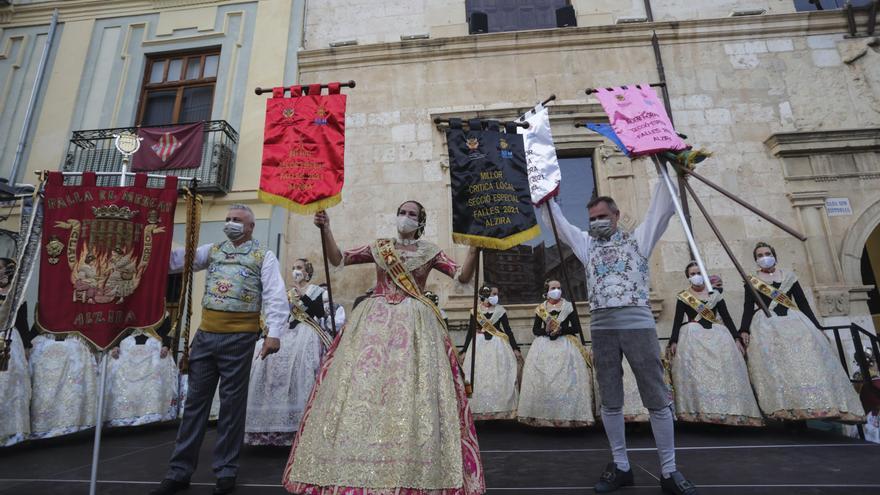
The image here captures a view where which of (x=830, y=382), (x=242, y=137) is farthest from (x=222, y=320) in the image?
(x=242, y=137)

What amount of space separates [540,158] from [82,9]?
11.0m

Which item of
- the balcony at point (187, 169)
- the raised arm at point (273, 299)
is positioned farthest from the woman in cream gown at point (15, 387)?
the balcony at point (187, 169)

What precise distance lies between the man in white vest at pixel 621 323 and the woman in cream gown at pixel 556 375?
1.87 m

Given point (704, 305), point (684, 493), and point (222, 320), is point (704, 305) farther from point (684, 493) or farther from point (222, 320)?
point (222, 320)

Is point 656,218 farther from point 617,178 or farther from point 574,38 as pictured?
point 574,38

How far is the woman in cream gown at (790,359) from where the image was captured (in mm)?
4262

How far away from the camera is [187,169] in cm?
780

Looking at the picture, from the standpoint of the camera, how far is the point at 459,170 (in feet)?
10.7

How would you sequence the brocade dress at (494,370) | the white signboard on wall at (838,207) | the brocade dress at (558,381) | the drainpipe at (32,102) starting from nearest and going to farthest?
the brocade dress at (558,381)
the brocade dress at (494,370)
the white signboard on wall at (838,207)
the drainpipe at (32,102)

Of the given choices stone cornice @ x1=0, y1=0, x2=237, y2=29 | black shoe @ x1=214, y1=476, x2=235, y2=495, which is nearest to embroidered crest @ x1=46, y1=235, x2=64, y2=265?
black shoe @ x1=214, y1=476, x2=235, y2=495

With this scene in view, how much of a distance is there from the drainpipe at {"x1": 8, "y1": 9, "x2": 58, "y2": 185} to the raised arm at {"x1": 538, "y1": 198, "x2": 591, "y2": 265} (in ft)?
32.2

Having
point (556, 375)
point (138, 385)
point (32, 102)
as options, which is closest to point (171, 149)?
point (32, 102)

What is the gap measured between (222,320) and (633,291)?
275cm

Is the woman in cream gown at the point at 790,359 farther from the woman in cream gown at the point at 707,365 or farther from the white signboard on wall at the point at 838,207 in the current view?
the white signboard on wall at the point at 838,207
